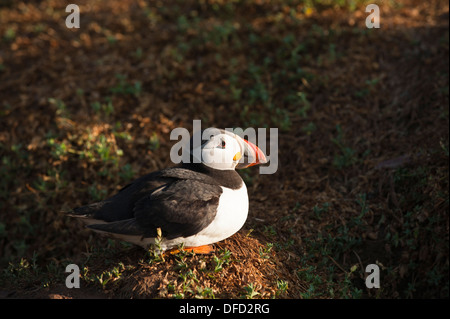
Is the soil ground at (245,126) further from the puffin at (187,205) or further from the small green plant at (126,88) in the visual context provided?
the puffin at (187,205)

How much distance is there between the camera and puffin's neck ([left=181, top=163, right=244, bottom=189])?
12.7ft

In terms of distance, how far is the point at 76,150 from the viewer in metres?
5.81

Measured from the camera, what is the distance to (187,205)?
3596 mm

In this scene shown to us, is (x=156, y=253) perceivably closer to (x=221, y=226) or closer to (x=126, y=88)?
(x=221, y=226)

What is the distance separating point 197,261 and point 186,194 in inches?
23.2

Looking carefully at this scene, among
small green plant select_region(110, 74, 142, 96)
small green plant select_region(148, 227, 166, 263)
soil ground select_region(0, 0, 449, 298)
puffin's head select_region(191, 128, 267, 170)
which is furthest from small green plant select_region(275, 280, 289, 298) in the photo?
small green plant select_region(110, 74, 142, 96)

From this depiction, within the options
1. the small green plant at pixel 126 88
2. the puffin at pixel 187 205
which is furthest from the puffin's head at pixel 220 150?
the small green plant at pixel 126 88

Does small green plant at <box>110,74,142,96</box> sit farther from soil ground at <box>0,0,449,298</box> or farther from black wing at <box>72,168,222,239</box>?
black wing at <box>72,168,222,239</box>

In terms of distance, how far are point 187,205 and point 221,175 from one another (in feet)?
1.48

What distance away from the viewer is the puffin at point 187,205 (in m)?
3.57

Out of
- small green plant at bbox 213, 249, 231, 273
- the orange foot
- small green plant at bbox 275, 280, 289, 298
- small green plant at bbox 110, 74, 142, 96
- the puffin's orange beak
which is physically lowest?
small green plant at bbox 275, 280, 289, 298

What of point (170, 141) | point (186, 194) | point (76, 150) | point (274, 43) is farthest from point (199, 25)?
point (186, 194)

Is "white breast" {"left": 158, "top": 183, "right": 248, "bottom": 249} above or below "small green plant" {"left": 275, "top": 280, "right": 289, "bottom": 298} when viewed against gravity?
above

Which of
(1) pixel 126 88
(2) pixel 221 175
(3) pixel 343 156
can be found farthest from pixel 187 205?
(1) pixel 126 88
